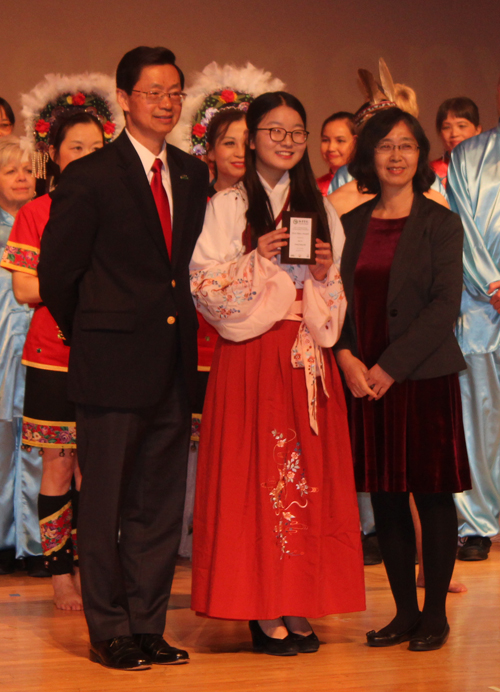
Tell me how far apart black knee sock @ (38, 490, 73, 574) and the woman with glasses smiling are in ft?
2.57

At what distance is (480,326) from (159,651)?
199 centimetres

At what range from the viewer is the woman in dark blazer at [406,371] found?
8.75 feet

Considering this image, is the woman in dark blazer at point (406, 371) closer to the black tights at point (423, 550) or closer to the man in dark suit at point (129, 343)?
the black tights at point (423, 550)

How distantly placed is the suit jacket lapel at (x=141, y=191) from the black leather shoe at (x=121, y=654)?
1.01m

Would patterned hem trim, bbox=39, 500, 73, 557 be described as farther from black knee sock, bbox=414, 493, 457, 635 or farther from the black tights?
black knee sock, bbox=414, 493, 457, 635

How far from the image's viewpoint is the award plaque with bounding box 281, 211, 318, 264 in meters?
2.49

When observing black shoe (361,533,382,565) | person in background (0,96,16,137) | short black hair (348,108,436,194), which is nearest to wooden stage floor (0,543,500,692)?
black shoe (361,533,382,565)

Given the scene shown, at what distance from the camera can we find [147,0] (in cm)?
507

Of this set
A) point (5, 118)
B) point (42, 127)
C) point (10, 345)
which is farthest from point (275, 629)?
point (42, 127)

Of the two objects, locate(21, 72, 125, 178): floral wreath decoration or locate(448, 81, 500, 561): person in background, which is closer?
locate(448, 81, 500, 561): person in background

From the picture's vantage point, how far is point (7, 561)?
3785 millimetres

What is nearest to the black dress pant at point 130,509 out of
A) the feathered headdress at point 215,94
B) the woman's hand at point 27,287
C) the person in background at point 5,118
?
the woman's hand at point 27,287

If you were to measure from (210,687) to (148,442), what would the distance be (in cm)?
66

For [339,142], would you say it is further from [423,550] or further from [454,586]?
[423,550]
